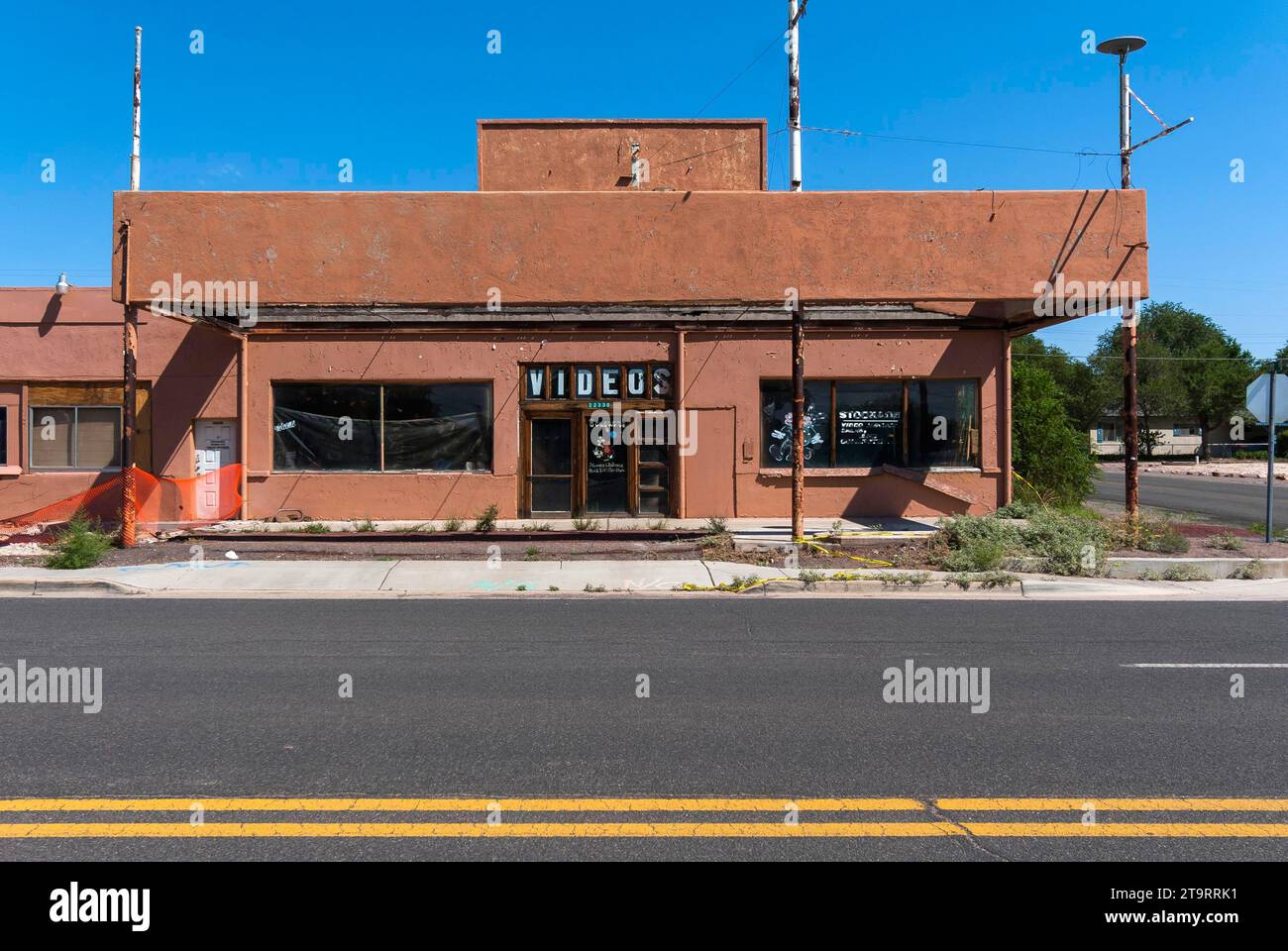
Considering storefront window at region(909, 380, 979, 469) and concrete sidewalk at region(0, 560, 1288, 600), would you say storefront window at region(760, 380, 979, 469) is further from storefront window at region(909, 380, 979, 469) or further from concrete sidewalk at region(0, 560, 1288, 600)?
concrete sidewalk at region(0, 560, 1288, 600)

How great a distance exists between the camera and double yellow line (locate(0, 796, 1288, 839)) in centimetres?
439

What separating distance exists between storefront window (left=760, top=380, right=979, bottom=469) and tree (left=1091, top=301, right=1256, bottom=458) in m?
55.4

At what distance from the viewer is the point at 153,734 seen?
19.4 feet

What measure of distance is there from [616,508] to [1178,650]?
11275mm

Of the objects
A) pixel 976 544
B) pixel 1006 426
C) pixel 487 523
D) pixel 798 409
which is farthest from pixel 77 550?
pixel 1006 426

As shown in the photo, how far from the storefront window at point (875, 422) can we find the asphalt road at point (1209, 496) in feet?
28.3

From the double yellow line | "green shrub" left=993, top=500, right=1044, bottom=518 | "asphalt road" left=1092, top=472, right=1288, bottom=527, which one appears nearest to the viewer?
the double yellow line

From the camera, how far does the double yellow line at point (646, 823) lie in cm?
439

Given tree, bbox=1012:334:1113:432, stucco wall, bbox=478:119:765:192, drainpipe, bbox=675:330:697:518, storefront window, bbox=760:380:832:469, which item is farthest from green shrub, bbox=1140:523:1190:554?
tree, bbox=1012:334:1113:432

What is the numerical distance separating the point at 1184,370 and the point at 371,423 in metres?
76.3

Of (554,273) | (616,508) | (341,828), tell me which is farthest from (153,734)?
(616,508)

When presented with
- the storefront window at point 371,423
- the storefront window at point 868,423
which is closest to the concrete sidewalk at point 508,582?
the storefront window at point 371,423

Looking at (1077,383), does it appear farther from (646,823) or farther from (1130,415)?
(646,823)

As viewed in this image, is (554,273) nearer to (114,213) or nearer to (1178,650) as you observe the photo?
(114,213)
